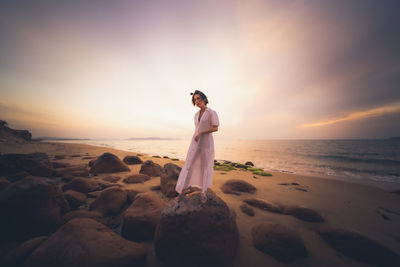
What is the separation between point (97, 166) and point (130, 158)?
2.89 m

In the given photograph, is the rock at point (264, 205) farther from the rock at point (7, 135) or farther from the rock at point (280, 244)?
the rock at point (7, 135)

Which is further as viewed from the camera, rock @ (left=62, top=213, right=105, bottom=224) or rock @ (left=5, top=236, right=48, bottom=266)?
rock @ (left=62, top=213, right=105, bottom=224)

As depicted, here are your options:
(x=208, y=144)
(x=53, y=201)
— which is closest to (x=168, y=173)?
(x=208, y=144)

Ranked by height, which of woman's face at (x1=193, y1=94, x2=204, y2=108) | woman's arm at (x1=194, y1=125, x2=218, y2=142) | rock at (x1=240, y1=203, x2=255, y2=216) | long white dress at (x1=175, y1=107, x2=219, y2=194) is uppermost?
woman's face at (x1=193, y1=94, x2=204, y2=108)

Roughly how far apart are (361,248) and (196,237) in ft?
9.55

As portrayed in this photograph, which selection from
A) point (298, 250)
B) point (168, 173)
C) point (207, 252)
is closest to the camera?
point (207, 252)

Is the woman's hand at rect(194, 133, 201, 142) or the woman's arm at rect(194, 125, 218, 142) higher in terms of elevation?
the woman's arm at rect(194, 125, 218, 142)

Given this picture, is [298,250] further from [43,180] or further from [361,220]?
[43,180]

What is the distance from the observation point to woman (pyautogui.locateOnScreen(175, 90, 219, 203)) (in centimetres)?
316

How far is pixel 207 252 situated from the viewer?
212cm

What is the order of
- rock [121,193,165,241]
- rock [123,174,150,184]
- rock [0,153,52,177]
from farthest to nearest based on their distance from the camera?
rock [123,174,150,184], rock [0,153,52,177], rock [121,193,165,241]

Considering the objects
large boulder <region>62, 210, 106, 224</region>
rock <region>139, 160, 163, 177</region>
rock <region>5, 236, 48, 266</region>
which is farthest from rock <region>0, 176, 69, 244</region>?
rock <region>139, 160, 163, 177</region>

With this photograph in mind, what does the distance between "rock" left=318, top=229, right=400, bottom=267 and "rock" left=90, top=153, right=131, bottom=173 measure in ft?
26.8

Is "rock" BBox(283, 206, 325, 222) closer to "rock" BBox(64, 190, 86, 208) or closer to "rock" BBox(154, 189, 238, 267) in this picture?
"rock" BBox(154, 189, 238, 267)
